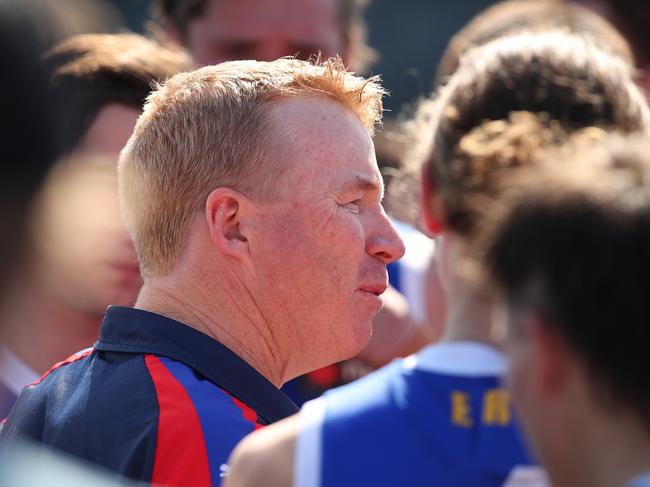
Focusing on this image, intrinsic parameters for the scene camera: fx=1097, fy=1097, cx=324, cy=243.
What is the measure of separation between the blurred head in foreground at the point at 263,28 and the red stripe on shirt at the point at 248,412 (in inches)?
87.4

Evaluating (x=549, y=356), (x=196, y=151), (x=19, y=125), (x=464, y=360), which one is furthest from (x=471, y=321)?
(x=196, y=151)

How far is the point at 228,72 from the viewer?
2.71 meters

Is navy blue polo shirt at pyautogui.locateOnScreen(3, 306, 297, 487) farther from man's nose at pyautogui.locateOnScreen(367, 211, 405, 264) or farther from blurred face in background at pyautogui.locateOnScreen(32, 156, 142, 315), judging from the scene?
blurred face in background at pyautogui.locateOnScreen(32, 156, 142, 315)

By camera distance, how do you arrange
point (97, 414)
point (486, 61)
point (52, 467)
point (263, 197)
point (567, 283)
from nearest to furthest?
1. point (52, 467)
2. point (567, 283)
3. point (486, 61)
4. point (97, 414)
5. point (263, 197)

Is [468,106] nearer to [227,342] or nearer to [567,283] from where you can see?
[567,283]

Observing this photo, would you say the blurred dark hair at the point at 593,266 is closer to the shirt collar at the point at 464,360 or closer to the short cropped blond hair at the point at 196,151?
the shirt collar at the point at 464,360

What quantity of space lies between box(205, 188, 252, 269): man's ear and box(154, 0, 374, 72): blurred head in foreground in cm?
181

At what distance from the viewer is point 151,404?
2.20m

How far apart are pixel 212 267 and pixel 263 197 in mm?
206

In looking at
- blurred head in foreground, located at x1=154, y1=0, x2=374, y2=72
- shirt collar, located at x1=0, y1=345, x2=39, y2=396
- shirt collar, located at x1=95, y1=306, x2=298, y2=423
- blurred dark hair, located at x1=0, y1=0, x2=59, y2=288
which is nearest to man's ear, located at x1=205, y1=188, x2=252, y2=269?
shirt collar, located at x1=95, y1=306, x2=298, y2=423

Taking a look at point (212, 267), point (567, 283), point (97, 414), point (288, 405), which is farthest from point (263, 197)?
point (567, 283)

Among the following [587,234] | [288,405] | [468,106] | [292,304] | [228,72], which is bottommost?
[288,405]

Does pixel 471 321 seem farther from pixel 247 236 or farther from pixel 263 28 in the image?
pixel 263 28

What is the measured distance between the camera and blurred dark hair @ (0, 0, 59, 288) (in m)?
1.11
